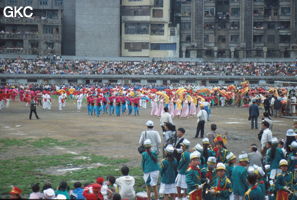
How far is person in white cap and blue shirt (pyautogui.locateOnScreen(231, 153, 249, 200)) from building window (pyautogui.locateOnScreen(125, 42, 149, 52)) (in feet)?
246

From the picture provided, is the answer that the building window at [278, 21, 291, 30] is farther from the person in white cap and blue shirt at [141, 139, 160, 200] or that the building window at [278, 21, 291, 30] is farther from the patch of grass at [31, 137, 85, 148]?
the person in white cap and blue shirt at [141, 139, 160, 200]

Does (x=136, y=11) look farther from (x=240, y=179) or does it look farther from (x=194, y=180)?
(x=240, y=179)

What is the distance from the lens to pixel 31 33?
268 ft

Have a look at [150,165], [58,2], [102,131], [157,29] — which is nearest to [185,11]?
[157,29]

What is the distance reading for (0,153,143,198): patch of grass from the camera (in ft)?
49.1

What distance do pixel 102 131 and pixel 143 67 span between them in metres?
51.2

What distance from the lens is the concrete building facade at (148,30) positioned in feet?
279

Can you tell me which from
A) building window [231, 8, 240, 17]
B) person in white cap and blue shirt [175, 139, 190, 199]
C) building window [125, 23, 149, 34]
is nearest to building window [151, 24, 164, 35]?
building window [125, 23, 149, 34]

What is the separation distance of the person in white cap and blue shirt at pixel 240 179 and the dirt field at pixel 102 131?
732 centimetres

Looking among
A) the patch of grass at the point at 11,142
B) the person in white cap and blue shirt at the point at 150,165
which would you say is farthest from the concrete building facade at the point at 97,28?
the person in white cap and blue shirt at the point at 150,165

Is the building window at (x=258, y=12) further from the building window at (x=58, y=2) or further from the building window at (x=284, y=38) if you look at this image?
the building window at (x=58, y=2)

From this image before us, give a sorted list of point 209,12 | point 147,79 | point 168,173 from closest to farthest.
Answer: point 168,173
point 147,79
point 209,12

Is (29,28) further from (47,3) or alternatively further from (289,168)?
(289,168)

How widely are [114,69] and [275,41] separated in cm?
3043
